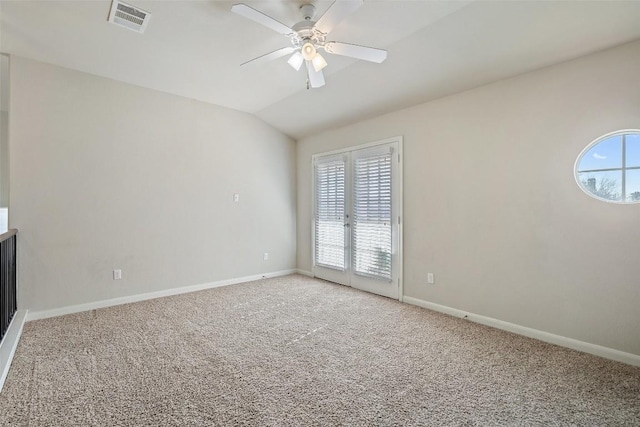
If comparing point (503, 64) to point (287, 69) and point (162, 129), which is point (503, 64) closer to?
point (287, 69)

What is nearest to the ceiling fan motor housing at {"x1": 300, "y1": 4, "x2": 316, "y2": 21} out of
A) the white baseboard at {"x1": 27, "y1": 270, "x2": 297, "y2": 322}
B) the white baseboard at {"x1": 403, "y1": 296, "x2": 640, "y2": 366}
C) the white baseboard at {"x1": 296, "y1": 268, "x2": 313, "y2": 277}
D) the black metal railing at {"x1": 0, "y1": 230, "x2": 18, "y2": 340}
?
the black metal railing at {"x1": 0, "y1": 230, "x2": 18, "y2": 340}

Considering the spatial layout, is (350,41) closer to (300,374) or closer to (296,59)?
(296,59)

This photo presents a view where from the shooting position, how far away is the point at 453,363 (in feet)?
7.95

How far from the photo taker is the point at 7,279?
2.93 meters

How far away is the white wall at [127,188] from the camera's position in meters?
3.38

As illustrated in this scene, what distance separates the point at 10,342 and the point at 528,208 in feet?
15.7

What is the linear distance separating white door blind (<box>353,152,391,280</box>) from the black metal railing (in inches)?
150

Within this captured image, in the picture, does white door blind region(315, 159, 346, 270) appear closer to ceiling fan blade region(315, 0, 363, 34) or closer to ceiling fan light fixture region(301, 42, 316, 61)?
ceiling fan light fixture region(301, 42, 316, 61)

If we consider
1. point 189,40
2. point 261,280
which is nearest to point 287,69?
point 189,40

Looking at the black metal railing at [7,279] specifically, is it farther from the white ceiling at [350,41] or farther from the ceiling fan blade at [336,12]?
the ceiling fan blade at [336,12]

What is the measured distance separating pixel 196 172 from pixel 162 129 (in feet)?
2.38

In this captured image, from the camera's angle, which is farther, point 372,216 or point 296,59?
point 372,216

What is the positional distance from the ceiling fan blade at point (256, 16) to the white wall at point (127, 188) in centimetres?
267

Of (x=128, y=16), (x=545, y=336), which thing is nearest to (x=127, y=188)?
A: (x=128, y=16)
